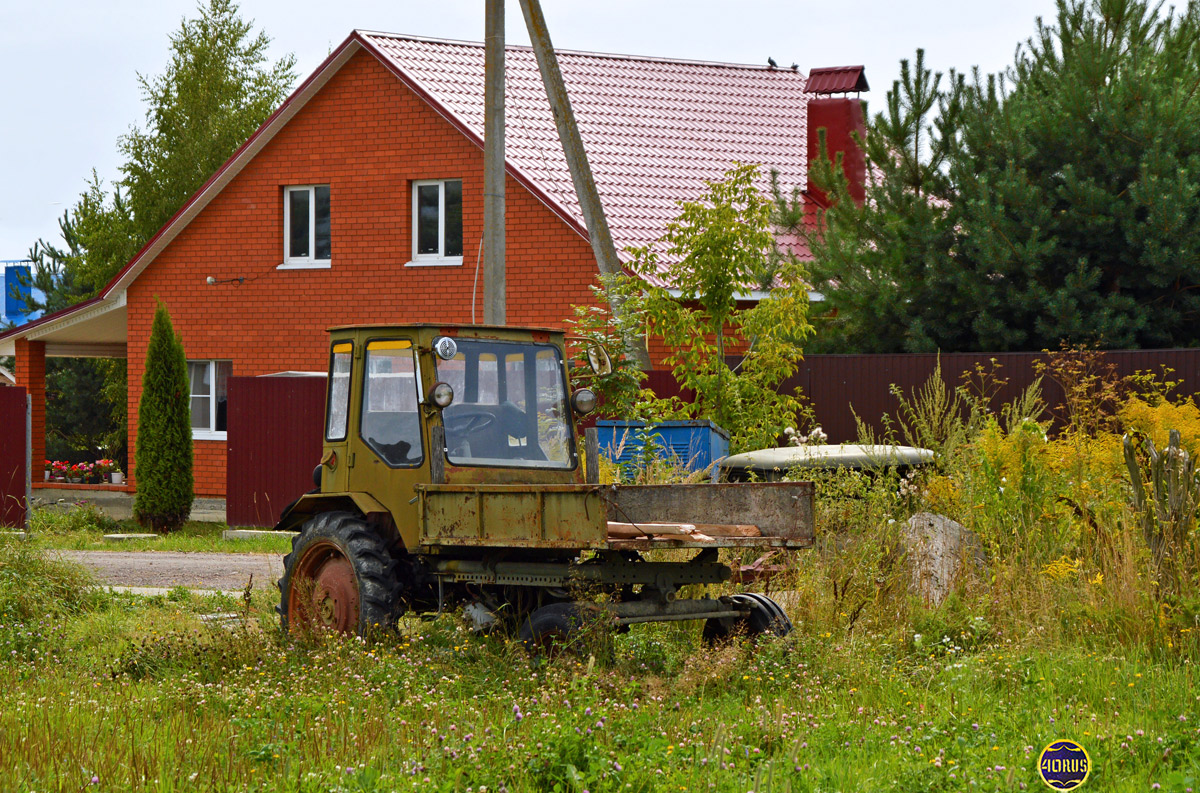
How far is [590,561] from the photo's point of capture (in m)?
7.57

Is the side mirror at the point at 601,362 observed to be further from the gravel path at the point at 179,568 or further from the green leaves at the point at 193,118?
the green leaves at the point at 193,118

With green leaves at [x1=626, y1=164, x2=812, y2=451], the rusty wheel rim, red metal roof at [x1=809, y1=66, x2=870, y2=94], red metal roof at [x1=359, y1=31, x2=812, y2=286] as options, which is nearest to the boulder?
the rusty wheel rim

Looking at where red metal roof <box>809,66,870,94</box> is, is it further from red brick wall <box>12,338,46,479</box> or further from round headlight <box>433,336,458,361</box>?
round headlight <box>433,336,458,361</box>

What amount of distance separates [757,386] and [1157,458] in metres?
7.30

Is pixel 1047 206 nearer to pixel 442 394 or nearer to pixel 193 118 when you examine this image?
pixel 442 394

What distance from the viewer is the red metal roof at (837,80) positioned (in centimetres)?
2325

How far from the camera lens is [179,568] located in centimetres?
1438

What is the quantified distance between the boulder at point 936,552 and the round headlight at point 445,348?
10.7ft

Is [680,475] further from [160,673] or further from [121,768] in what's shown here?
[121,768]

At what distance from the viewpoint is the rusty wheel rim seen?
8234 mm

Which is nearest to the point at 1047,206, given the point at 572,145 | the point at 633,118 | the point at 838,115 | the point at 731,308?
the point at 731,308

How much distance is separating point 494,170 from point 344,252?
28.6ft

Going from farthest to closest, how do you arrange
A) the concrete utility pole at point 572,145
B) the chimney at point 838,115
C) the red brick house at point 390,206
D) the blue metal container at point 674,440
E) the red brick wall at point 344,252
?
the chimney at point 838,115 → the red brick house at point 390,206 → the red brick wall at point 344,252 → the concrete utility pole at point 572,145 → the blue metal container at point 674,440

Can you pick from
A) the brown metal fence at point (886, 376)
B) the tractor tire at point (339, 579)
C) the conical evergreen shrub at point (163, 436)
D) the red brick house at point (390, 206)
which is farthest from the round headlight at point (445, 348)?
the conical evergreen shrub at point (163, 436)
